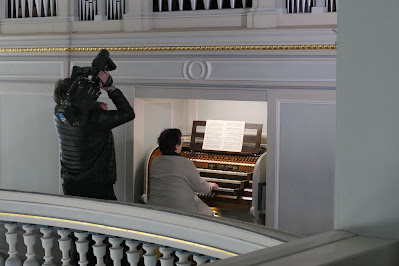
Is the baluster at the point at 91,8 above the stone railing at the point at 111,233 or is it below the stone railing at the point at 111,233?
A: above

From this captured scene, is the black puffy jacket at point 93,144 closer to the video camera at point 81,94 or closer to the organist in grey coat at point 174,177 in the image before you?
the video camera at point 81,94

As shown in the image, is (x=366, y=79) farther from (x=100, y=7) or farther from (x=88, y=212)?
(x=100, y=7)

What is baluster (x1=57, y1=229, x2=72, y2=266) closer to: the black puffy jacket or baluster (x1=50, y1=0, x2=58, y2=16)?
the black puffy jacket

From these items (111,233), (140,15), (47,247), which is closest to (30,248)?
(47,247)

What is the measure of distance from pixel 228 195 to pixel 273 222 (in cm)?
50

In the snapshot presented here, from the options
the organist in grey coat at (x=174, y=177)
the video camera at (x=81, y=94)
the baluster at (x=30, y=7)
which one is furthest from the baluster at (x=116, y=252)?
the baluster at (x=30, y=7)

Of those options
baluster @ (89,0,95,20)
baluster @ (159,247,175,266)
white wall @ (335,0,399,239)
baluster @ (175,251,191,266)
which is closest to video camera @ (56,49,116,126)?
baluster @ (89,0,95,20)

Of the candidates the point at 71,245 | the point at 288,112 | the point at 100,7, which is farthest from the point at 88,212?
the point at 100,7

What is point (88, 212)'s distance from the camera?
11.9ft

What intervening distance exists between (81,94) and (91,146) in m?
0.42

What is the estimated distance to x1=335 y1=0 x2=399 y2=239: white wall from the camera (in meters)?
1.73

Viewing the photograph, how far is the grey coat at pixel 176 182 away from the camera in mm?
6180

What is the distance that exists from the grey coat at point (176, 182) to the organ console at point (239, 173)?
777mm

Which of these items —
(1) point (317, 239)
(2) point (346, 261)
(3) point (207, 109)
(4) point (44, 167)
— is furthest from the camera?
(4) point (44, 167)
